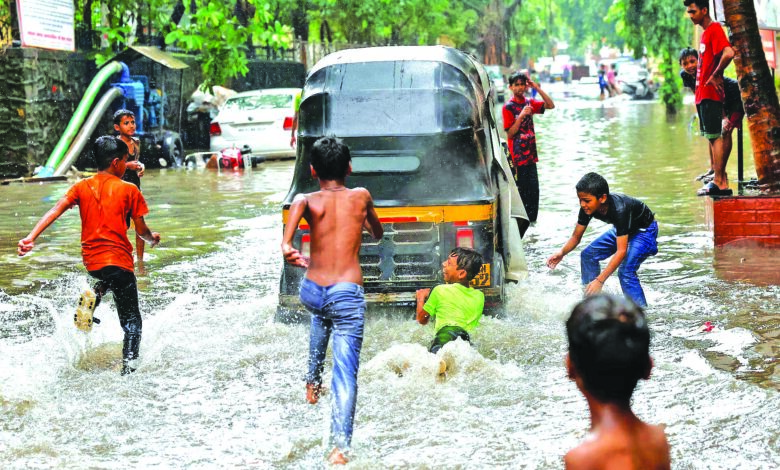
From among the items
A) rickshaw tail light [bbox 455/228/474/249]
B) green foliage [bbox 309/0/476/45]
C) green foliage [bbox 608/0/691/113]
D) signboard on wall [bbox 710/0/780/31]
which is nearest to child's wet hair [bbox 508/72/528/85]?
signboard on wall [bbox 710/0/780/31]

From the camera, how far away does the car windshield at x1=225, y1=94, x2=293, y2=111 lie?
24.1 metres

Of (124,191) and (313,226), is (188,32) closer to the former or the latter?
(124,191)

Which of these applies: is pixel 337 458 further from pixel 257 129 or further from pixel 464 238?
pixel 257 129

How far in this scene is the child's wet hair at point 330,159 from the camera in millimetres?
5434

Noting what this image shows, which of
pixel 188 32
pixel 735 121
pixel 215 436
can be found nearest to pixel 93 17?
pixel 188 32

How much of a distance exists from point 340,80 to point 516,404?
3150 millimetres

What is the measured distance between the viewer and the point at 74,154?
21.3m

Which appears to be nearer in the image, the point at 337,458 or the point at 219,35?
the point at 337,458

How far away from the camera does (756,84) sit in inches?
413

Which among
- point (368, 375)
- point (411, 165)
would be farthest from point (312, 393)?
point (411, 165)

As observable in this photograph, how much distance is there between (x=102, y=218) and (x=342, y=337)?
83.8 inches

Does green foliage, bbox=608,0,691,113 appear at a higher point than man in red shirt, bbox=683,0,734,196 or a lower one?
higher

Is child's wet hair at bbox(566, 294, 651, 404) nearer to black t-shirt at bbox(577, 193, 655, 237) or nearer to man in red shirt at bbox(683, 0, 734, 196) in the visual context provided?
black t-shirt at bbox(577, 193, 655, 237)

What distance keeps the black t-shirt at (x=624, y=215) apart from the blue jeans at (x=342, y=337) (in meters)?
2.58
